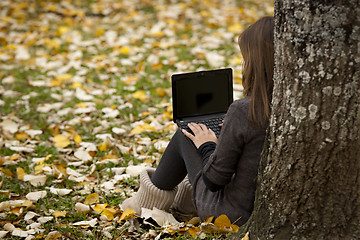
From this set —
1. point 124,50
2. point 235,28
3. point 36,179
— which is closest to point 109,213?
point 36,179

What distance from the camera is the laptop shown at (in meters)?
2.76

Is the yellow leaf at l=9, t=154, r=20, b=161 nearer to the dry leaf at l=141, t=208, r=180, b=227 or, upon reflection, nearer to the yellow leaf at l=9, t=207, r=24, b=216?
the yellow leaf at l=9, t=207, r=24, b=216

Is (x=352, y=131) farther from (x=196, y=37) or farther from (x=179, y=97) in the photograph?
(x=196, y=37)

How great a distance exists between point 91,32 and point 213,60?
1.95 metres

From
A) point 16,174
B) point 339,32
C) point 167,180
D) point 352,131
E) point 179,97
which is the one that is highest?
point 339,32

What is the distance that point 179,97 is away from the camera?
9.08ft

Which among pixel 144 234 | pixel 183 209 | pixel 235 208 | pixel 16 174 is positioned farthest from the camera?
pixel 16 174

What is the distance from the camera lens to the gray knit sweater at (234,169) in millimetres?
1992

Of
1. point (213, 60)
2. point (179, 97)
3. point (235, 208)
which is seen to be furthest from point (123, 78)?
point (235, 208)

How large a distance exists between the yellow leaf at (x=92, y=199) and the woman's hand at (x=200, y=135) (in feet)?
2.56

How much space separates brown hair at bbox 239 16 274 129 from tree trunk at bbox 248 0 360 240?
5.1 inches

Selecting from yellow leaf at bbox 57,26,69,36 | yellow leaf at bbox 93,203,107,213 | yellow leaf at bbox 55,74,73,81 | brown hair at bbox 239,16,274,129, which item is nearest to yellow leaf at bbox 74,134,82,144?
yellow leaf at bbox 93,203,107,213

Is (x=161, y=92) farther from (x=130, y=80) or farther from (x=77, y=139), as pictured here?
(x=77, y=139)

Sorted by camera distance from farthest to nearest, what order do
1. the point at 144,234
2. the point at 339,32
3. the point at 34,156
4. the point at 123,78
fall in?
the point at 123,78 → the point at 34,156 → the point at 144,234 → the point at 339,32
